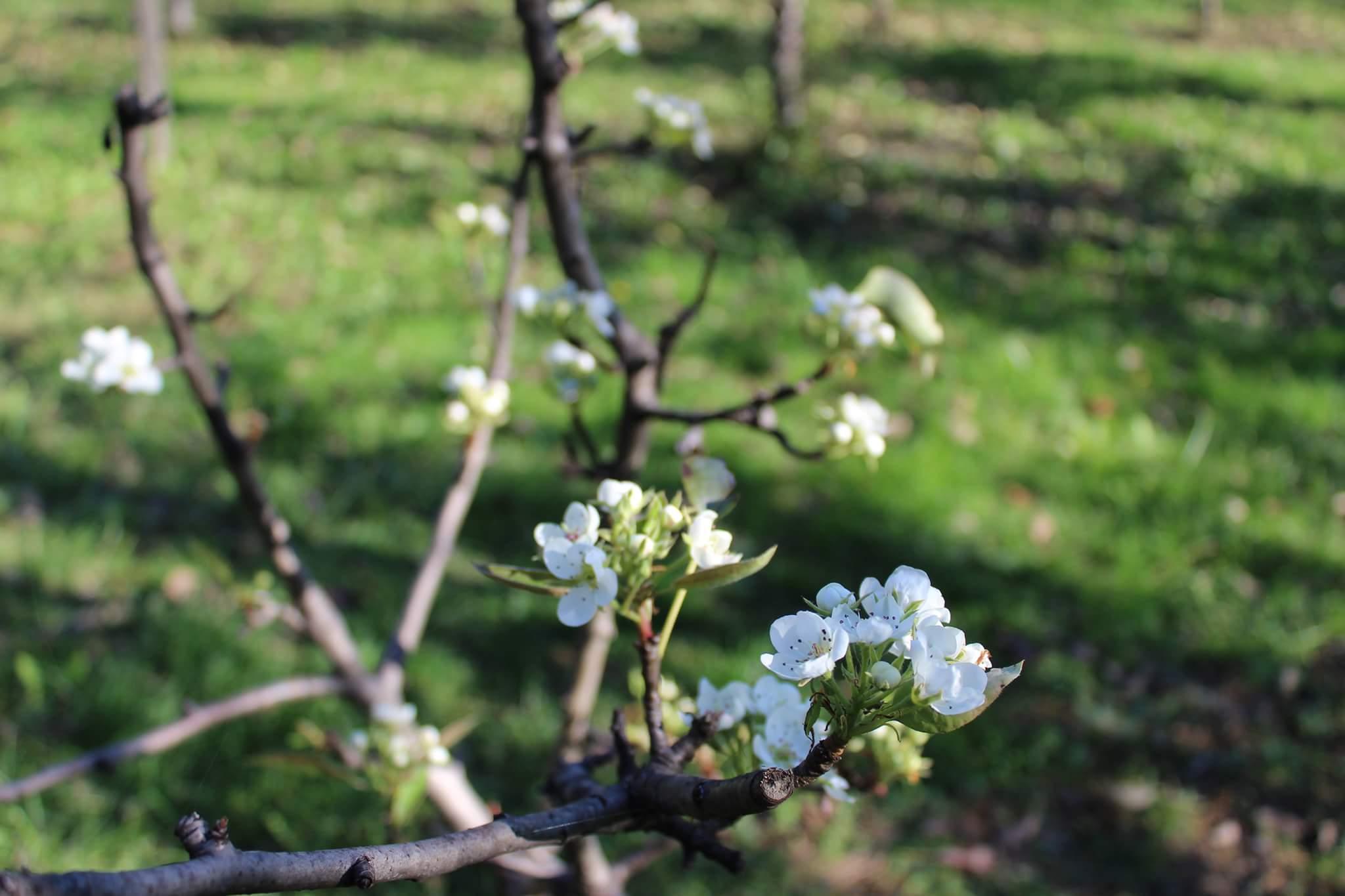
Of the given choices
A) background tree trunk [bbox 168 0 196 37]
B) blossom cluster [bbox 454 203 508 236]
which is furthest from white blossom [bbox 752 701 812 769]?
background tree trunk [bbox 168 0 196 37]

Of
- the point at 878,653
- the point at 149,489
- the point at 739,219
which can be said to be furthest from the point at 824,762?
the point at 739,219

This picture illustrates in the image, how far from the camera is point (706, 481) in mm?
907

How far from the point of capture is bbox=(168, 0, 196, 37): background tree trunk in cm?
745

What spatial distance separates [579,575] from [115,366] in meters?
0.88

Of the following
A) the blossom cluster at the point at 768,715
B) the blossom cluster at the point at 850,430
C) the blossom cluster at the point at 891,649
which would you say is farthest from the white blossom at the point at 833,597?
the blossom cluster at the point at 850,430

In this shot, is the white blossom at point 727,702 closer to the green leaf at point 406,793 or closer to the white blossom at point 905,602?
the white blossom at point 905,602

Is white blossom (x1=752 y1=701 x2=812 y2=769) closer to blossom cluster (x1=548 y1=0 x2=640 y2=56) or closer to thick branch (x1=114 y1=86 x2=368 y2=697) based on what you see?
thick branch (x1=114 y1=86 x2=368 y2=697)

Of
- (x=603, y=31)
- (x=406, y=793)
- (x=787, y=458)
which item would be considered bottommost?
(x=787, y=458)

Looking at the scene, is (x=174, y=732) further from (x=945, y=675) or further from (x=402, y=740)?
(x=945, y=675)

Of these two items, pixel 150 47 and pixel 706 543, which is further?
pixel 150 47

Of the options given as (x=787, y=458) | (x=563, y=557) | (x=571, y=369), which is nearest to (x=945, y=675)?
(x=563, y=557)

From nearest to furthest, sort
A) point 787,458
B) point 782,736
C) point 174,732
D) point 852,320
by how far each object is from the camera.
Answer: point 782,736 → point 852,320 → point 174,732 → point 787,458

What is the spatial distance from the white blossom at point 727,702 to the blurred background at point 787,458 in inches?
20.0

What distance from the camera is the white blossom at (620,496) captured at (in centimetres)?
77
